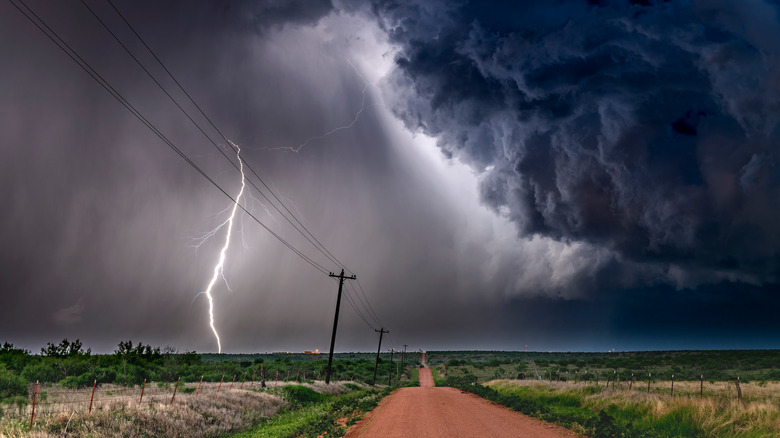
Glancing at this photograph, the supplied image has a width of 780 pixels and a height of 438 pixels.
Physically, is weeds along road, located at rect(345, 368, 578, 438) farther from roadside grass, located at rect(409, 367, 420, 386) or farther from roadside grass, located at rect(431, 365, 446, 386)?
roadside grass, located at rect(409, 367, 420, 386)

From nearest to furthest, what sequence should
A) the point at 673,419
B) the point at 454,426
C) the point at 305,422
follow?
1. the point at 673,419
2. the point at 454,426
3. the point at 305,422

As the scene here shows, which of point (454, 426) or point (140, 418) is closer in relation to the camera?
point (454, 426)

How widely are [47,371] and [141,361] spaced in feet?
41.4

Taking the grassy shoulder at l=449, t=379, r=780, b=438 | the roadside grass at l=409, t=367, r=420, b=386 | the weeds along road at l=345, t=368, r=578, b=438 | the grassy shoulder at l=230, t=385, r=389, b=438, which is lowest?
the roadside grass at l=409, t=367, r=420, b=386

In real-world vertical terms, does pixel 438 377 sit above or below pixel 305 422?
below

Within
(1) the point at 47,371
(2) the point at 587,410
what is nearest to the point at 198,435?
(2) the point at 587,410

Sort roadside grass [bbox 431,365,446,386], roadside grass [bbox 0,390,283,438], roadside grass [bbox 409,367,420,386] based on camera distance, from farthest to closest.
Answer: roadside grass [bbox 409,367,420,386]
roadside grass [bbox 431,365,446,386]
roadside grass [bbox 0,390,283,438]

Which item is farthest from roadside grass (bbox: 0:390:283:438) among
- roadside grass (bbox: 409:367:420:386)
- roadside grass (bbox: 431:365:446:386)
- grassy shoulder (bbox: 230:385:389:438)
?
roadside grass (bbox: 409:367:420:386)

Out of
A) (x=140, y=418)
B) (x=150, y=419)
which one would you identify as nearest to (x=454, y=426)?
(x=150, y=419)

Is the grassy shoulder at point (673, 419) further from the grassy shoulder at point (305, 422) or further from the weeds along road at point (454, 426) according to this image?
the grassy shoulder at point (305, 422)

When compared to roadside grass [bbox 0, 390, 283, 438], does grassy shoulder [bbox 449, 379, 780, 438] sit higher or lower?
higher

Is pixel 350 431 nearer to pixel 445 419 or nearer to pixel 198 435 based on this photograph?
pixel 445 419

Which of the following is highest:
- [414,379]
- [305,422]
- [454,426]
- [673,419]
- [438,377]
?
[673,419]

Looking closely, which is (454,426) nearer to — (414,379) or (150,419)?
(150,419)
